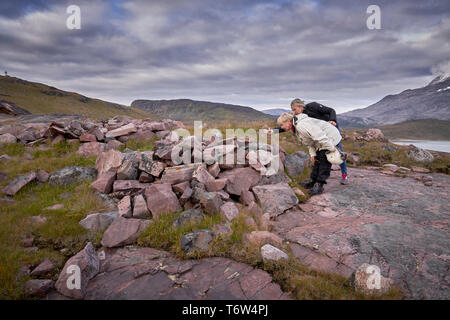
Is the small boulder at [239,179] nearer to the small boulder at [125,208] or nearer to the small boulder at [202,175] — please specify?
the small boulder at [202,175]

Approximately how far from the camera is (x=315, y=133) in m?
6.05

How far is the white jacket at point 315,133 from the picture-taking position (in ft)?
19.9

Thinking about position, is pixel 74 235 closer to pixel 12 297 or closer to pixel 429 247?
pixel 12 297

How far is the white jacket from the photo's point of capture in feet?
19.9

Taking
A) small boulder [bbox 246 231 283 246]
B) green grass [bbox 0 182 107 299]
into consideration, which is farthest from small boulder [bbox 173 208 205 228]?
green grass [bbox 0 182 107 299]

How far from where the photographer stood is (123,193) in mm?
5664

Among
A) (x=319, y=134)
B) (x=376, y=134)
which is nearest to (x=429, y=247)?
(x=319, y=134)

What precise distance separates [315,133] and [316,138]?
0.15 meters

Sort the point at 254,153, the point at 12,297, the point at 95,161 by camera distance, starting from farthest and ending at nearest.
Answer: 1. the point at 95,161
2. the point at 254,153
3. the point at 12,297

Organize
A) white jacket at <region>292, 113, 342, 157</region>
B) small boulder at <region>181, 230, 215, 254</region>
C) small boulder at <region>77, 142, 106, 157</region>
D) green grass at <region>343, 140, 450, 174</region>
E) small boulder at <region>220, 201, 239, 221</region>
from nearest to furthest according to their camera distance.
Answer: small boulder at <region>181, 230, 215, 254</region> → small boulder at <region>220, 201, 239, 221</region> → white jacket at <region>292, 113, 342, 157</region> → small boulder at <region>77, 142, 106, 157</region> → green grass at <region>343, 140, 450, 174</region>

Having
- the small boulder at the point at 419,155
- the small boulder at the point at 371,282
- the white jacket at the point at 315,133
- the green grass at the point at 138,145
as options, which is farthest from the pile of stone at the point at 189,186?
the small boulder at the point at 419,155

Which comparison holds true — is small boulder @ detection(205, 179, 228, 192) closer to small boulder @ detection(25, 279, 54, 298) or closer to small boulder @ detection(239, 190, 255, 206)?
small boulder @ detection(239, 190, 255, 206)
